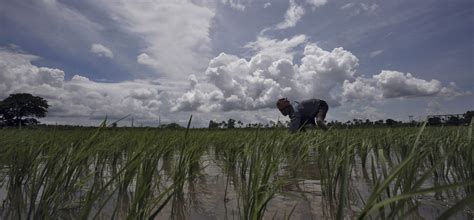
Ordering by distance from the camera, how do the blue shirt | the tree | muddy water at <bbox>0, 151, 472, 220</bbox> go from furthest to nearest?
the tree < the blue shirt < muddy water at <bbox>0, 151, 472, 220</bbox>

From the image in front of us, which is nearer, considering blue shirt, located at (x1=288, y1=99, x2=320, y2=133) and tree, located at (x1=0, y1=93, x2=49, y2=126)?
blue shirt, located at (x1=288, y1=99, x2=320, y2=133)

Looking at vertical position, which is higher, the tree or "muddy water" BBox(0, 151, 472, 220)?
the tree

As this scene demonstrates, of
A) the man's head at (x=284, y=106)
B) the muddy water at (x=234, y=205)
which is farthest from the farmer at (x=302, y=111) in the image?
the muddy water at (x=234, y=205)

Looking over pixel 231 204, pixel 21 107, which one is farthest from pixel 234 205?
pixel 21 107

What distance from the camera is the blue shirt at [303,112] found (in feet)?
21.1

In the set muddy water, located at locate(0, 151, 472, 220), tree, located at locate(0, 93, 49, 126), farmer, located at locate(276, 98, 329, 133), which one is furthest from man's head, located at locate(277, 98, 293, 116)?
tree, located at locate(0, 93, 49, 126)

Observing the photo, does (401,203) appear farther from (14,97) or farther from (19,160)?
(14,97)

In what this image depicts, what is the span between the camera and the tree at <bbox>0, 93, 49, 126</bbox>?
43.0m

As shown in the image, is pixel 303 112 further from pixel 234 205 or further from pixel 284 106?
pixel 234 205

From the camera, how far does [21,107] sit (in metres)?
45.2

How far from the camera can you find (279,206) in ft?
6.81

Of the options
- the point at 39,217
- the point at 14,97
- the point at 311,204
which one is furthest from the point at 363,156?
the point at 14,97

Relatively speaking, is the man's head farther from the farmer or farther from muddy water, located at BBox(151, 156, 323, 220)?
muddy water, located at BBox(151, 156, 323, 220)

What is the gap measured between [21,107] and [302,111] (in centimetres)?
5274
